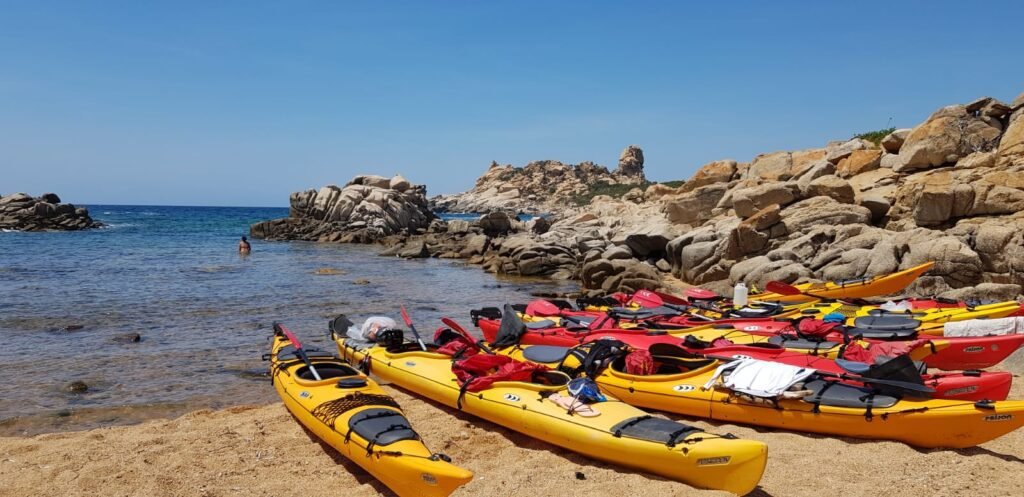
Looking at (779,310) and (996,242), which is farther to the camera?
(996,242)

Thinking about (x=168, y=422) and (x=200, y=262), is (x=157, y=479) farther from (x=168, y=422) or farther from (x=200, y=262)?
(x=200, y=262)

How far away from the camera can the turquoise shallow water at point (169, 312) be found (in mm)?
8945

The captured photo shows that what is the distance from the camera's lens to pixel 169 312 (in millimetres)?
15531

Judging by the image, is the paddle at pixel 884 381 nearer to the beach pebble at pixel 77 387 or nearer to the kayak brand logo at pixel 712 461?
the kayak brand logo at pixel 712 461

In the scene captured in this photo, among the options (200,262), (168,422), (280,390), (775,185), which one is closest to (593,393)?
(280,390)

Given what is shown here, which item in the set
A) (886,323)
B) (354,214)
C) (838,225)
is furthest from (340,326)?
(354,214)

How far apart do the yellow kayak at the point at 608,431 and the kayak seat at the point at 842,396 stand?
1708 millimetres

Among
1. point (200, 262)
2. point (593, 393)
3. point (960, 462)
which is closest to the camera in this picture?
point (960, 462)

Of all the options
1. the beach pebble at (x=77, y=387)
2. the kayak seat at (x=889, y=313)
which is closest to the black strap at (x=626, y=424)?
the kayak seat at (x=889, y=313)

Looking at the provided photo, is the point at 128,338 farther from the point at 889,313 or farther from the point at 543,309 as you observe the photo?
the point at 889,313

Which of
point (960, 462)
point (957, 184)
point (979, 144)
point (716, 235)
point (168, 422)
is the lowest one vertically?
point (168, 422)

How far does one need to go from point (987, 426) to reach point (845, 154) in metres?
22.0

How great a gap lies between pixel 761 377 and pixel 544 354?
2870mm

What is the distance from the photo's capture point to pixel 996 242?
44.9ft
